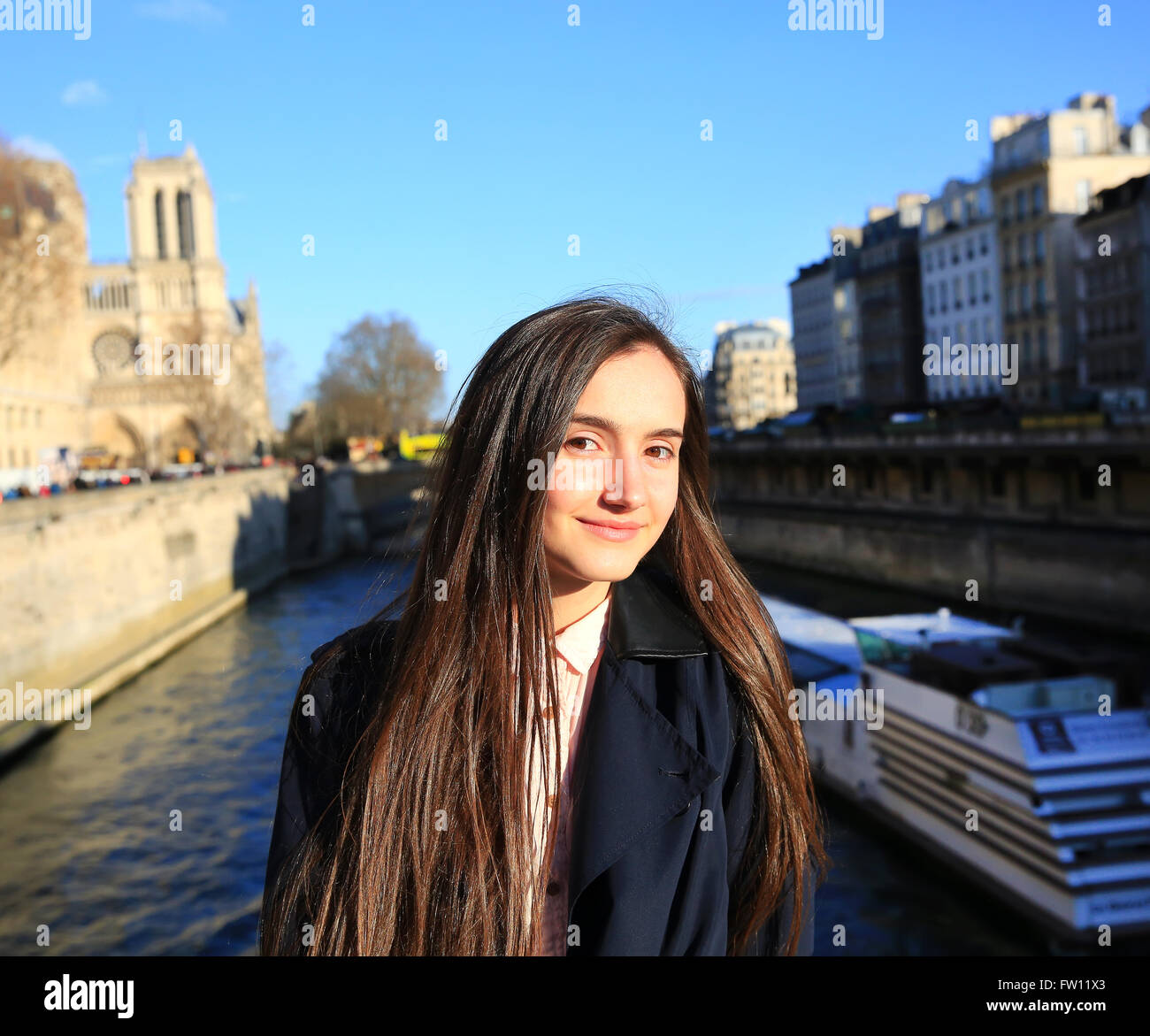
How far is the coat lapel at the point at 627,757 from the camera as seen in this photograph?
1.50m

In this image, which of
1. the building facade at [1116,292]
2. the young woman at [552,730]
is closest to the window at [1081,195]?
the building facade at [1116,292]

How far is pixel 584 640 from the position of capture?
1.68 metres

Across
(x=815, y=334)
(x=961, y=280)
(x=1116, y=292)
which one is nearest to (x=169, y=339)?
(x=815, y=334)

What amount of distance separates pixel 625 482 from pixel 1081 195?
40.5m

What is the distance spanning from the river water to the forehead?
6.44 metres

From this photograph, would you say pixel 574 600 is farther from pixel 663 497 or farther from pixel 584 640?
pixel 663 497

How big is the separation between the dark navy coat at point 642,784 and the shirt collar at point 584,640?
3 cm

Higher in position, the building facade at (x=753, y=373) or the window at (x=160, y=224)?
the window at (x=160, y=224)

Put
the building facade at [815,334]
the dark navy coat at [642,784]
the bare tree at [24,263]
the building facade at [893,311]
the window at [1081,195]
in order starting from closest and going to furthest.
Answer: the dark navy coat at [642,784], the bare tree at [24,263], the window at [1081,195], the building facade at [893,311], the building facade at [815,334]

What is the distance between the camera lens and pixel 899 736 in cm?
1134

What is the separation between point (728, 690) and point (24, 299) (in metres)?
30.4

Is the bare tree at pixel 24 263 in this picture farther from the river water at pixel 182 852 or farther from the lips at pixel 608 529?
the lips at pixel 608 529

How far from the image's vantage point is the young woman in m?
1.51

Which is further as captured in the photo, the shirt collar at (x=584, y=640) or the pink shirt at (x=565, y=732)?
the shirt collar at (x=584, y=640)
